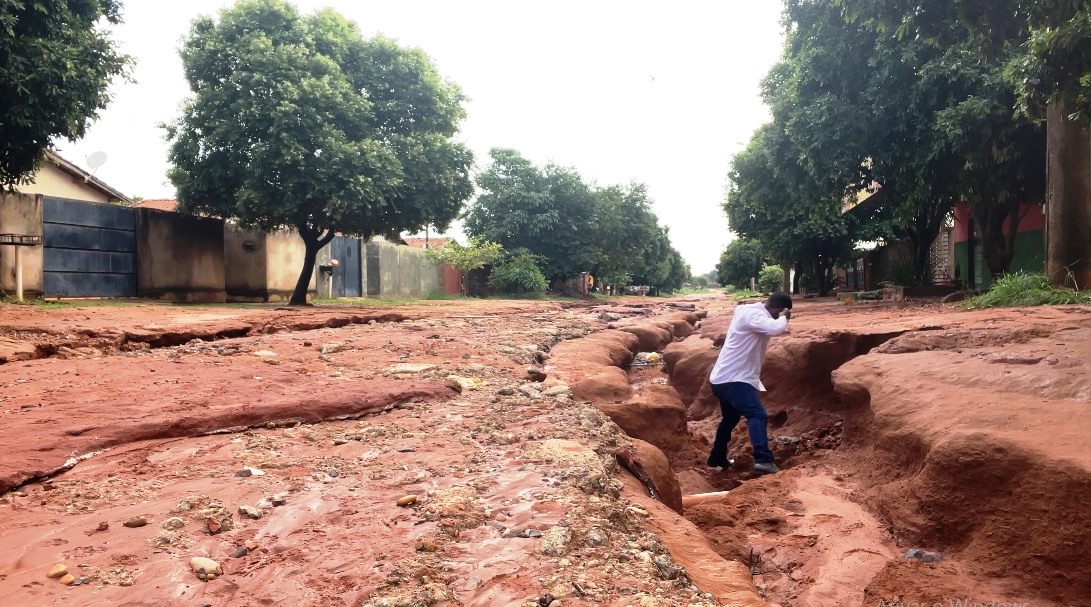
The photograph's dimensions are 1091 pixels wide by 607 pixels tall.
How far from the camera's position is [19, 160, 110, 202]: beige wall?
696 inches

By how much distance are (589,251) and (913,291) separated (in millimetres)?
15663

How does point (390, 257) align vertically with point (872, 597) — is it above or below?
above

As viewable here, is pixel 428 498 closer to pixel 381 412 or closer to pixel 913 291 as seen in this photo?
pixel 381 412

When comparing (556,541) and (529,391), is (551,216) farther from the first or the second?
(556,541)

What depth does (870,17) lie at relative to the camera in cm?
645

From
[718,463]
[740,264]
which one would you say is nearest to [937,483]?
[718,463]

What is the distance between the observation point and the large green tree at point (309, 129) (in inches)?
486

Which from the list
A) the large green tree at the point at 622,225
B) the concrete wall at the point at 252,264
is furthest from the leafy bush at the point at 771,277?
the concrete wall at the point at 252,264

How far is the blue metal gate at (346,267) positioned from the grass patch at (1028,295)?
55.4ft

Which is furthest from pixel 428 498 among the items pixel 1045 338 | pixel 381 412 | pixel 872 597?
pixel 1045 338

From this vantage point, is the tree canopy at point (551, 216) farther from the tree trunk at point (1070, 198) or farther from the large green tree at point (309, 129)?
the tree trunk at point (1070, 198)

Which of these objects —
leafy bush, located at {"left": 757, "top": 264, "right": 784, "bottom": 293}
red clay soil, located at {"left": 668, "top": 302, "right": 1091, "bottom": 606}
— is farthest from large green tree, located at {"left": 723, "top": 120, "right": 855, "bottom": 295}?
leafy bush, located at {"left": 757, "top": 264, "right": 784, "bottom": 293}

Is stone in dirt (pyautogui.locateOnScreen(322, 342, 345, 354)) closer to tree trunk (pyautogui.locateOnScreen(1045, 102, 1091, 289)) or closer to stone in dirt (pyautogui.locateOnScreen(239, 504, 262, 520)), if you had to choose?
stone in dirt (pyautogui.locateOnScreen(239, 504, 262, 520))

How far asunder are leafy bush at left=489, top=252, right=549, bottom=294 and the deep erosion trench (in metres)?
19.0
